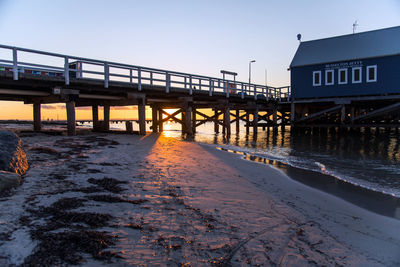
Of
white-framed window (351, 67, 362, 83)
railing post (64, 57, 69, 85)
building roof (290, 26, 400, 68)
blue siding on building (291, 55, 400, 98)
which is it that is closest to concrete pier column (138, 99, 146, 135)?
railing post (64, 57, 69, 85)

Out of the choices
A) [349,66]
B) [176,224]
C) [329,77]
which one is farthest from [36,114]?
[349,66]

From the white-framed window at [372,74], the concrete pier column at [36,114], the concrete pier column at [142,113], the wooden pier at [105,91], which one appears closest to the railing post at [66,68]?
the wooden pier at [105,91]

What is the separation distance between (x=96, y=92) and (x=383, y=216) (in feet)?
48.4

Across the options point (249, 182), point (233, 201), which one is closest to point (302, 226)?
point (233, 201)

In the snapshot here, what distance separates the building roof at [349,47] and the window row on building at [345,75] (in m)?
1.06

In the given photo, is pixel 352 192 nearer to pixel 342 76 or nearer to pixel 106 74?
pixel 106 74

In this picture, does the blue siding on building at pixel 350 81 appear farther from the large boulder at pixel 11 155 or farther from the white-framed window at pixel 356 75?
the large boulder at pixel 11 155

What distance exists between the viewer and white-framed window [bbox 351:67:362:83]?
23719mm

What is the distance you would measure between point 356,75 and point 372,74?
127cm

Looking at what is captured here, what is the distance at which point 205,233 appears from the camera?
316cm

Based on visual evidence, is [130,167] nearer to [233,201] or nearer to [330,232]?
[233,201]

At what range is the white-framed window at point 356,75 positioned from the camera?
934 inches

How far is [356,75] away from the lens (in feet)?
78.6

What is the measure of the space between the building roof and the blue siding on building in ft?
1.66
